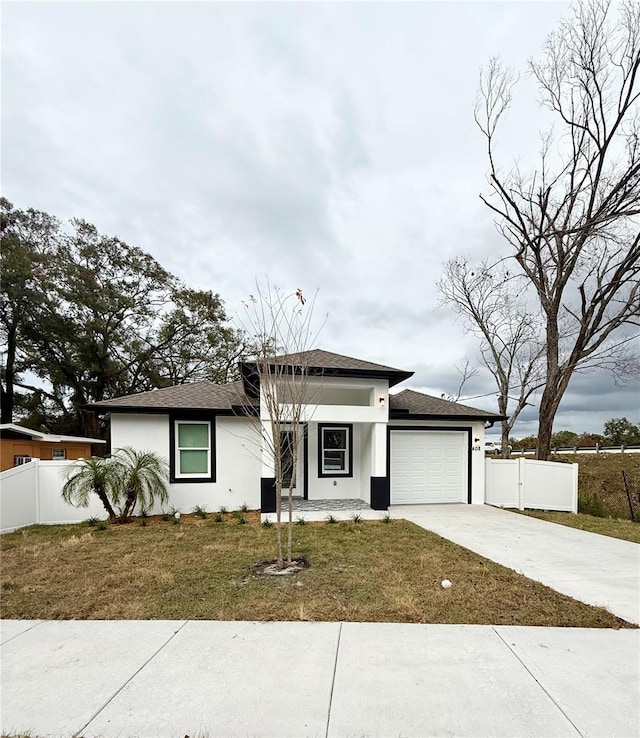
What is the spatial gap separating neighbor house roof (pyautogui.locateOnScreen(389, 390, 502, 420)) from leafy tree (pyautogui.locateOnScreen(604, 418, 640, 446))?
24.9 metres

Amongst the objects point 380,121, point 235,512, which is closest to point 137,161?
point 380,121

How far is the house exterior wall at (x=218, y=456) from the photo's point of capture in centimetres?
1038

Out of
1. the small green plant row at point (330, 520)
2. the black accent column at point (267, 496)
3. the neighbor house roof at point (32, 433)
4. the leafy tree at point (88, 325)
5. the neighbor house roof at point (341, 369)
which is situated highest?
the leafy tree at point (88, 325)

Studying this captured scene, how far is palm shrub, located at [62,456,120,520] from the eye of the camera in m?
8.77

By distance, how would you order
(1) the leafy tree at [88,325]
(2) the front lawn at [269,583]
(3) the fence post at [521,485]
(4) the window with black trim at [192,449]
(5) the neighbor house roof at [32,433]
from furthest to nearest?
(1) the leafy tree at [88,325] < (5) the neighbor house roof at [32,433] < (3) the fence post at [521,485] < (4) the window with black trim at [192,449] < (2) the front lawn at [269,583]

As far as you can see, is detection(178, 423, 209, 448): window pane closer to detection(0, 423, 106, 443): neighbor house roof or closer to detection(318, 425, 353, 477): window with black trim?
detection(318, 425, 353, 477): window with black trim

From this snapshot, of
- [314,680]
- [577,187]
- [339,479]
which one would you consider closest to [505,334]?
[577,187]

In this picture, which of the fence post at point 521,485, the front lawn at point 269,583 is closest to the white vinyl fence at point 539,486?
the fence post at point 521,485

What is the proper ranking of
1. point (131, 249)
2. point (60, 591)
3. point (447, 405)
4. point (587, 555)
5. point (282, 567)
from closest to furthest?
1. point (60, 591)
2. point (282, 567)
3. point (587, 555)
4. point (447, 405)
5. point (131, 249)

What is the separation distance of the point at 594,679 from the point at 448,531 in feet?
17.2

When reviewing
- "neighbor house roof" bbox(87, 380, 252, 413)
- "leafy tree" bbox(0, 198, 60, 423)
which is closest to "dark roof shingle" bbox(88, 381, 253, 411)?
"neighbor house roof" bbox(87, 380, 252, 413)

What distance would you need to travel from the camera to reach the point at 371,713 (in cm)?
264

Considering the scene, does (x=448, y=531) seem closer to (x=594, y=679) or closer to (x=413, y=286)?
(x=594, y=679)

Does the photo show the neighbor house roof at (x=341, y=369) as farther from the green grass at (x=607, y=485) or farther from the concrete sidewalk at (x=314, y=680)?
the green grass at (x=607, y=485)
